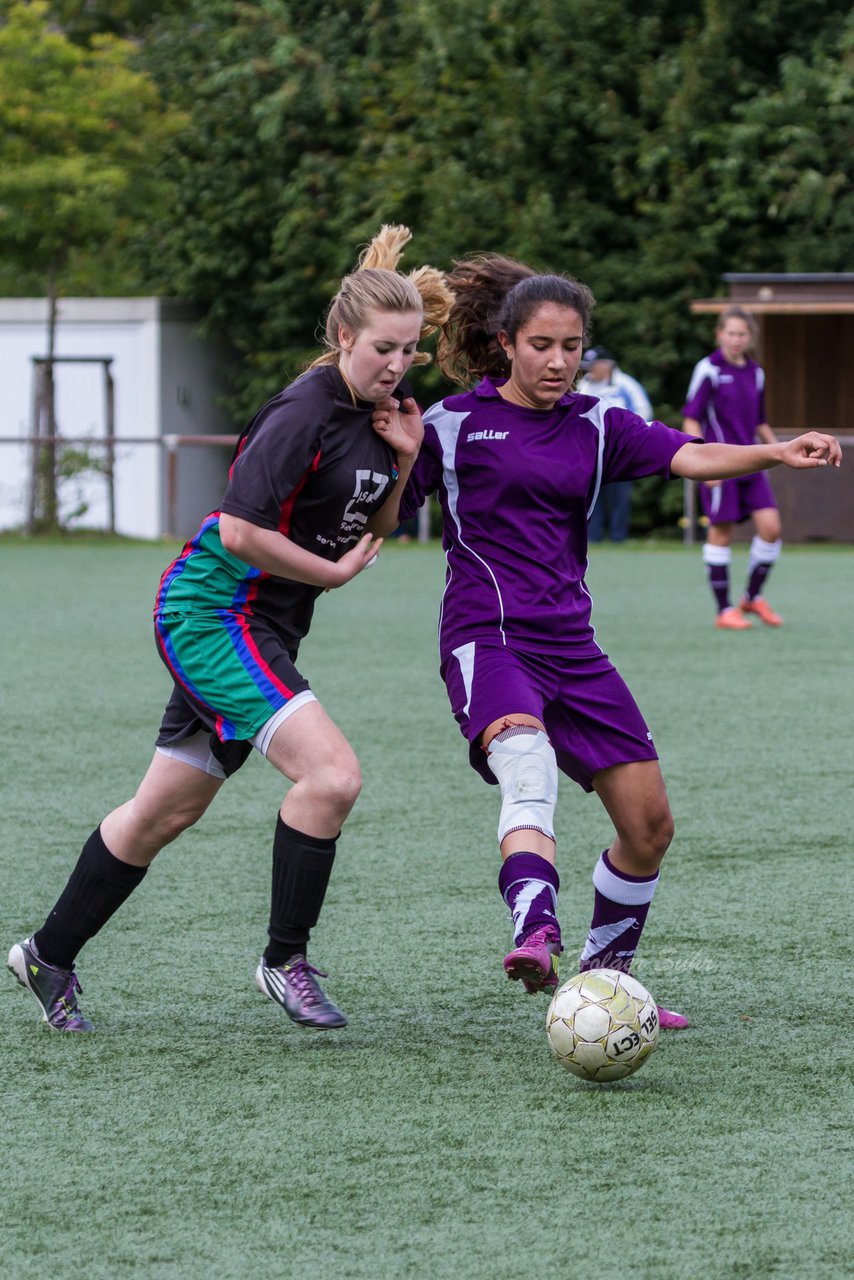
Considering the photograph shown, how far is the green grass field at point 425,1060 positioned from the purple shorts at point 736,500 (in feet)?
14.2

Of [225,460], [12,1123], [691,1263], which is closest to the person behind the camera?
[691,1263]

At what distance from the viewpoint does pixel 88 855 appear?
4.29 metres

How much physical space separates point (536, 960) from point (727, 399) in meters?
9.39

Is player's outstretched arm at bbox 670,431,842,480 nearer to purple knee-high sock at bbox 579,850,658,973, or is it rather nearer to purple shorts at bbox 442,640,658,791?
purple shorts at bbox 442,640,658,791

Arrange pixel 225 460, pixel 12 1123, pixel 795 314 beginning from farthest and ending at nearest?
1. pixel 225 460
2. pixel 795 314
3. pixel 12 1123

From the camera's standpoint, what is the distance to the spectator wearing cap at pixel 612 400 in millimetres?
19766

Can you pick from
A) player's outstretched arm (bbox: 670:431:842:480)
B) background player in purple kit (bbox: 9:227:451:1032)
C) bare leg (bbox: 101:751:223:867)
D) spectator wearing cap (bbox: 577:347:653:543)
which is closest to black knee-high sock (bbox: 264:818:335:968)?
background player in purple kit (bbox: 9:227:451:1032)

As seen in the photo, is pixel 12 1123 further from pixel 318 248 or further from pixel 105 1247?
pixel 318 248

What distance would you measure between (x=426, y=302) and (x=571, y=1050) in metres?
1.66

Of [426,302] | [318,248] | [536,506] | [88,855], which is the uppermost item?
[318,248]

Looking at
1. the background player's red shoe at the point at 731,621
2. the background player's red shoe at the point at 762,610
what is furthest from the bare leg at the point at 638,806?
the background player's red shoe at the point at 762,610

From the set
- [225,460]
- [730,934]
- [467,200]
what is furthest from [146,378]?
[730,934]

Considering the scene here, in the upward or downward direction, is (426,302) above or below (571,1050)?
above

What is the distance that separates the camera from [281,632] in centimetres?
420
